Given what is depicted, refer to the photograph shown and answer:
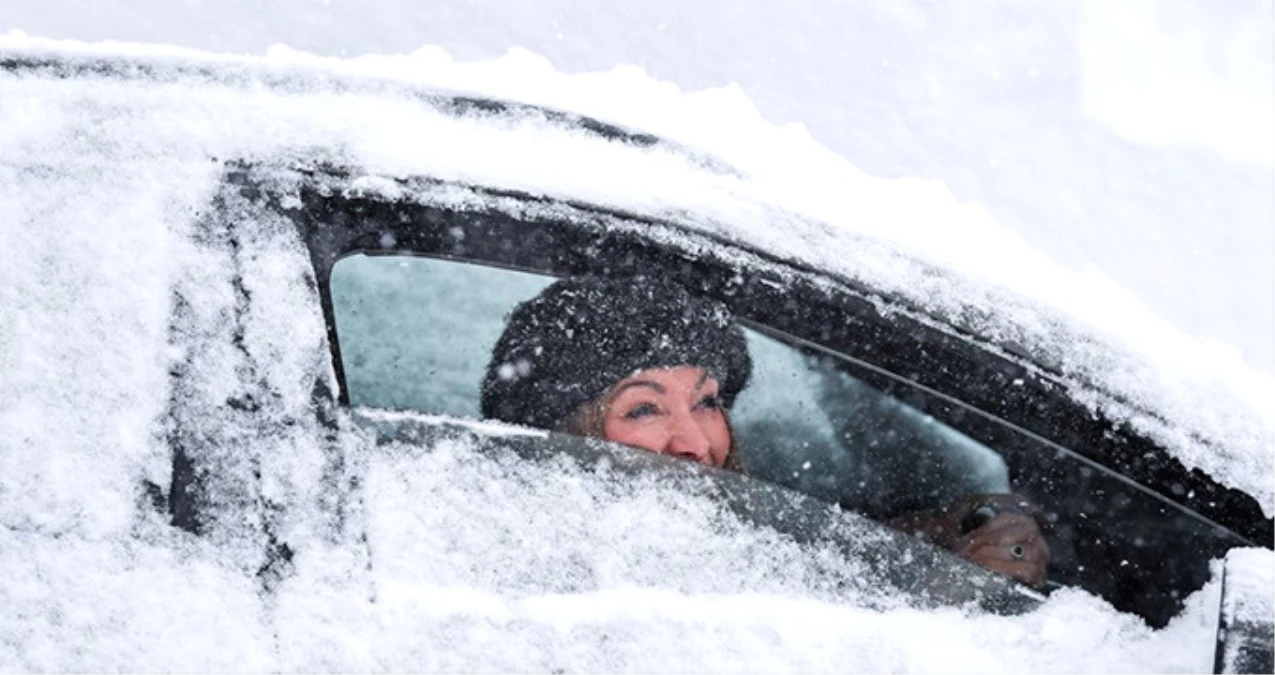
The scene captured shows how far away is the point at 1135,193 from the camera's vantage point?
4.89 m

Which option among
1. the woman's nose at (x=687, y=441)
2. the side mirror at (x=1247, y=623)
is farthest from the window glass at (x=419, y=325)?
the side mirror at (x=1247, y=623)

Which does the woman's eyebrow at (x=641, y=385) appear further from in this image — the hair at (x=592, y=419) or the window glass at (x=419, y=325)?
the window glass at (x=419, y=325)

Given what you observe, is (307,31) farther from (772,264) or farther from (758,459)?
(772,264)

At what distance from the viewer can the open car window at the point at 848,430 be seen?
232 cm

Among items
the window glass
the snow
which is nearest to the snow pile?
the window glass

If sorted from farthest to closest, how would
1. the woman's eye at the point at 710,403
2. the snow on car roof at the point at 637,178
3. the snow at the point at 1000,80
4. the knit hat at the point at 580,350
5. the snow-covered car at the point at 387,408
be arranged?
1. the snow at the point at 1000,80
2. the woman's eye at the point at 710,403
3. the knit hat at the point at 580,350
4. the snow on car roof at the point at 637,178
5. the snow-covered car at the point at 387,408

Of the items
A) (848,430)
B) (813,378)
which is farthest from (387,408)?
(848,430)

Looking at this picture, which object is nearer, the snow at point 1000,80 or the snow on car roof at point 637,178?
the snow on car roof at point 637,178

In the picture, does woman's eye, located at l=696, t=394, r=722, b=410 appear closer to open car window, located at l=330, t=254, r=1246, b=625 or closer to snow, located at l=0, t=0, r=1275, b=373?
open car window, located at l=330, t=254, r=1246, b=625

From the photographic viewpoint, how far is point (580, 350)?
2701 mm

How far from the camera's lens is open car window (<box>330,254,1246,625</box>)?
2322 mm

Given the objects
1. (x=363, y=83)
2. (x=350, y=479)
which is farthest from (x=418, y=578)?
(x=363, y=83)

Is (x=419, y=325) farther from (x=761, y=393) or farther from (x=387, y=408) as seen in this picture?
(x=387, y=408)

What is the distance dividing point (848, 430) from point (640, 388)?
654 millimetres
